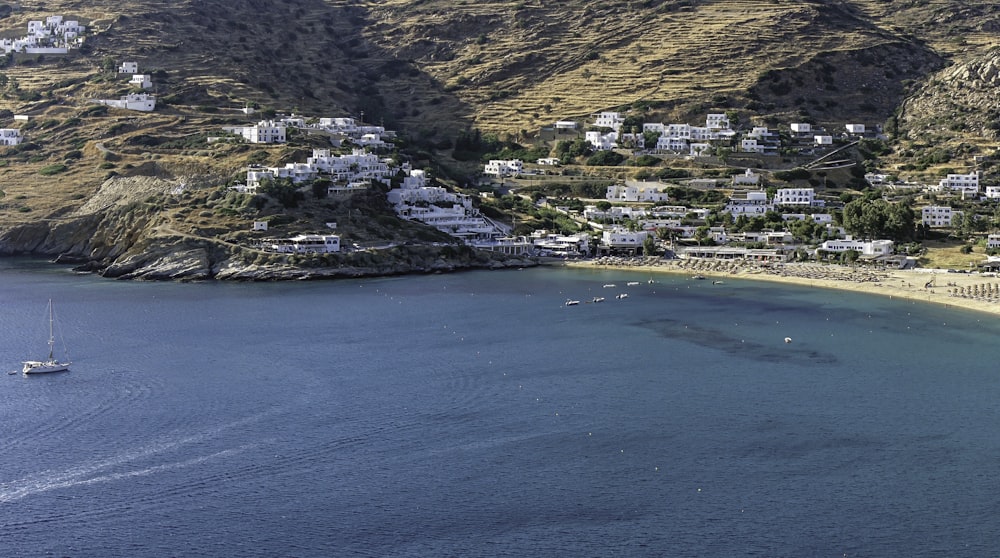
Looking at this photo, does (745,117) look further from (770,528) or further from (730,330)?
(770,528)

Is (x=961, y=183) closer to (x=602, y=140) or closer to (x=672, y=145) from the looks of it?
(x=672, y=145)

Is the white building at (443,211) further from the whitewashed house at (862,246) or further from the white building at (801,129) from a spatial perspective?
the white building at (801,129)

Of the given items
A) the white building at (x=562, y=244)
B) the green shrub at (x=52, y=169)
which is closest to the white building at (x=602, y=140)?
the white building at (x=562, y=244)

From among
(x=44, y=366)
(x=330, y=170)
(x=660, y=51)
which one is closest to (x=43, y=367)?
(x=44, y=366)

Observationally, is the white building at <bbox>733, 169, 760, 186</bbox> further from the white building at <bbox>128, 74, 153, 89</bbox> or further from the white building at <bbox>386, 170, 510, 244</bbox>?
the white building at <bbox>128, 74, 153, 89</bbox>

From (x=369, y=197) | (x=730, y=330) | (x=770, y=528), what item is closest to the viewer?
(x=770, y=528)

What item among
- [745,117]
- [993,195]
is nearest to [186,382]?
[993,195]
